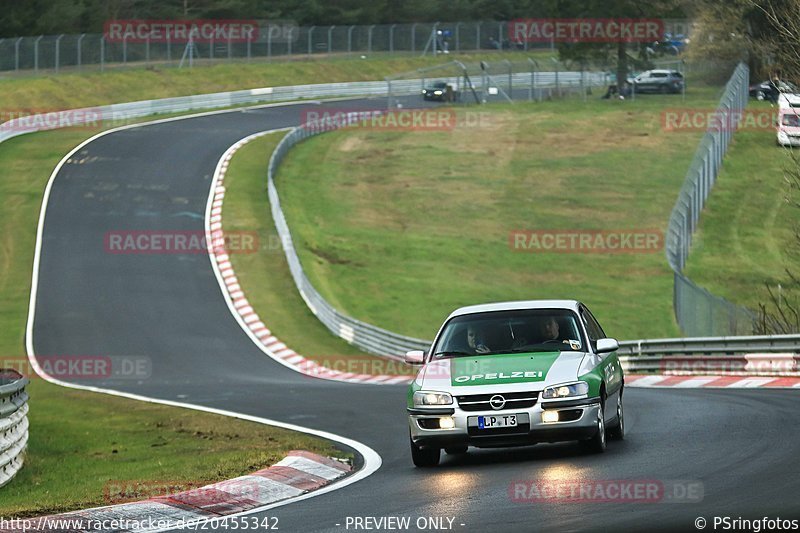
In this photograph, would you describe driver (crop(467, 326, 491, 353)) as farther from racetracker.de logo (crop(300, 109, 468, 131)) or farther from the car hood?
racetracker.de logo (crop(300, 109, 468, 131))

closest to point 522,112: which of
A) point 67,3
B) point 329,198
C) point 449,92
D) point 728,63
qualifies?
point 449,92

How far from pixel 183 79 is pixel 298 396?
5572 centimetres

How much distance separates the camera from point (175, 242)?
142 feet

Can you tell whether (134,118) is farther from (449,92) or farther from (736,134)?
(736,134)

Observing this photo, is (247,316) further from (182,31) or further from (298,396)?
(182,31)

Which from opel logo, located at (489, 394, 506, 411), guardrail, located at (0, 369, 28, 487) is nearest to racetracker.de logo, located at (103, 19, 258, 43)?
guardrail, located at (0, 369, 28, 487)

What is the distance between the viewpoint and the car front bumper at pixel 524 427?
11.7m

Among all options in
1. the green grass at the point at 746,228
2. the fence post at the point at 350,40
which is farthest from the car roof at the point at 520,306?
the fence post at the point at 350,40

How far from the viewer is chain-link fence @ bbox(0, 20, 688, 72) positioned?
2749 inches

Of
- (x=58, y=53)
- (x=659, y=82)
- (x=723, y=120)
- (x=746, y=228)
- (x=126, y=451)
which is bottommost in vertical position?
(x=659, y=82)

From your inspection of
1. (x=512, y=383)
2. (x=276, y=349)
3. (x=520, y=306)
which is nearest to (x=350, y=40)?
(x=276, y=349)

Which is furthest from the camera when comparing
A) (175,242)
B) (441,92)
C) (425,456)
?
(441,92)

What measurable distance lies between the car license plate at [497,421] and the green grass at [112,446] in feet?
7.40

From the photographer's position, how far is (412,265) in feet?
139
